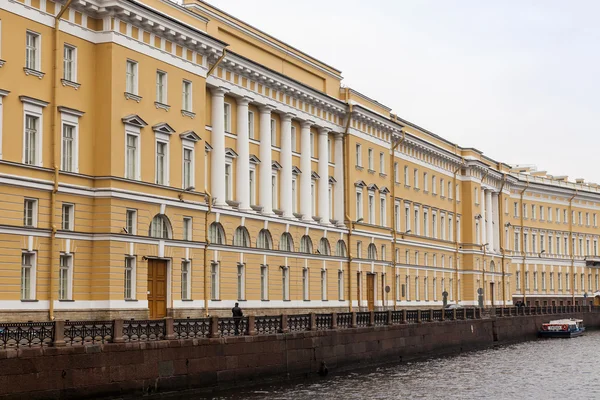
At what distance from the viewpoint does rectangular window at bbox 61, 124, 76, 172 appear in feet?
99.2

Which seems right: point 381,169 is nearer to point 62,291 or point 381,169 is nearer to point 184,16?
point 184,16

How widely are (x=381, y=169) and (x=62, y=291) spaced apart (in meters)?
28.4

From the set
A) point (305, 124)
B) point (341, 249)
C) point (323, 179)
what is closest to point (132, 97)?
point (305, 124)

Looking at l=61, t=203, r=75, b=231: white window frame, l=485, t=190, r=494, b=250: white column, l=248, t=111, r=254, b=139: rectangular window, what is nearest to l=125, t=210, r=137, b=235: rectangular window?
l=61, t=203, r=75, b=231: white window frame

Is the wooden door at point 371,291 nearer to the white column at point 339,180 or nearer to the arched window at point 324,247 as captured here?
the white column at point 339,180

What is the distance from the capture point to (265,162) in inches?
1690

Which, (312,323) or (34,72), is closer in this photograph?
(34,72)

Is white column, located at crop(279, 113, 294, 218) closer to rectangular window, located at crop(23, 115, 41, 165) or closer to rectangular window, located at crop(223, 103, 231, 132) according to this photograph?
rectangular window, located at crop(223, 103, 231, 132)

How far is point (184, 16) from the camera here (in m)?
35.8

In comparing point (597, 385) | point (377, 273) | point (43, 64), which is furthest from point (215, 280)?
point (377, 273)

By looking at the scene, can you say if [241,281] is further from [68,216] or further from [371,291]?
[371,291]

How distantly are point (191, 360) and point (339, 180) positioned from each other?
25.2 metres

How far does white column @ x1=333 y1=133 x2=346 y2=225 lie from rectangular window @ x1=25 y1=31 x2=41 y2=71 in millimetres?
23196

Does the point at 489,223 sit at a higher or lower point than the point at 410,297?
higher
